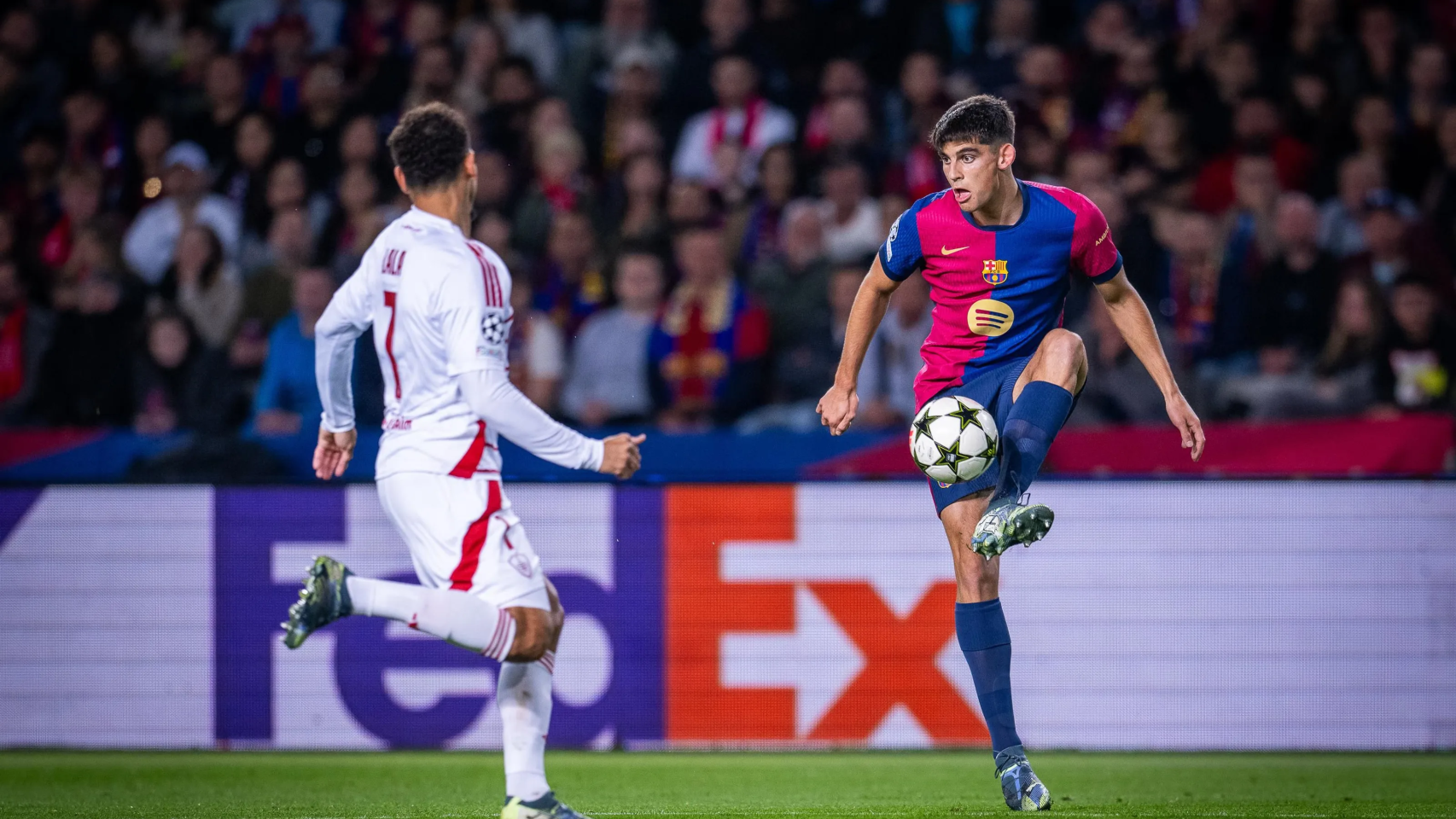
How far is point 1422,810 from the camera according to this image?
18.9 ft

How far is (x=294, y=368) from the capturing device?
388 inches

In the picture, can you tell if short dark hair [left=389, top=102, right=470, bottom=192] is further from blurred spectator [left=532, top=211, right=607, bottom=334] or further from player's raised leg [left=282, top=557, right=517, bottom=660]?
blurred spectator [left=532, top=211, right=607, bottom=334]

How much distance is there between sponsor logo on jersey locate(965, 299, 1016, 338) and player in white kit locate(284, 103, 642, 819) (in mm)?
1317

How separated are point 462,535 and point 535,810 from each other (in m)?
0.82

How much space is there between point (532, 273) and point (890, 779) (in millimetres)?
4935

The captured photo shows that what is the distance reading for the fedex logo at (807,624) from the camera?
7.89m

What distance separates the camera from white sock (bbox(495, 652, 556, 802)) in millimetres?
4832

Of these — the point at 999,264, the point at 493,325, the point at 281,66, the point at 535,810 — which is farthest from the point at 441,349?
the point at 281,66

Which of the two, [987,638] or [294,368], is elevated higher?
[294,368]

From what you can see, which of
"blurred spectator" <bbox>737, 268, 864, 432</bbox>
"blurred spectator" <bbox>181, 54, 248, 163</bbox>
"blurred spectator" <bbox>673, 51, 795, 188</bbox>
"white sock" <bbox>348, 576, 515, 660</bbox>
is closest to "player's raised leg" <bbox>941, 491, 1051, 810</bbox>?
"white sock" <bbox>348, 576, 515, 660</bbox>

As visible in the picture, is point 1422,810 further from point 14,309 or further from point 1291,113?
point 14,309

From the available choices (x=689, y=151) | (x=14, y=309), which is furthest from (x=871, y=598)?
(x=14, y=309)

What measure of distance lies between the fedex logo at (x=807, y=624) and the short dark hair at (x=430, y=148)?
11.2ft

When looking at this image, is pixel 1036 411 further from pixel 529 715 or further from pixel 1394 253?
pixel 1394 253
